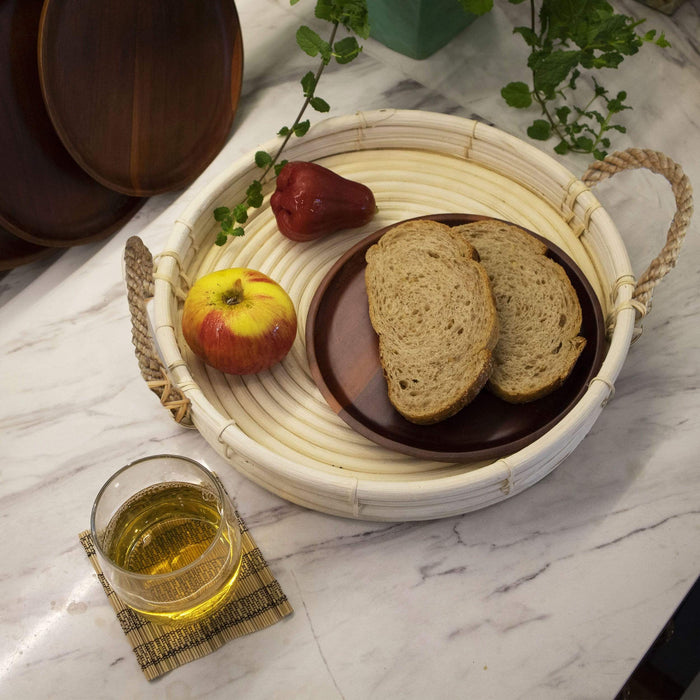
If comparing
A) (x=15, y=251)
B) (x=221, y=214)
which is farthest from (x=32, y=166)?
(x=221, y=214)

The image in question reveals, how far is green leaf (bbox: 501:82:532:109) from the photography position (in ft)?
4.32

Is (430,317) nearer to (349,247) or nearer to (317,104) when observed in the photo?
(349,247)

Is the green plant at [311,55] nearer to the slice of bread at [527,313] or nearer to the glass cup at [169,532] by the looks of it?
the slice of bread at [527,313]

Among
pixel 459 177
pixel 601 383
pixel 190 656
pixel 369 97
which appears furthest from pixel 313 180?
pixel 190 656

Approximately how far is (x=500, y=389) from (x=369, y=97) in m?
0.69

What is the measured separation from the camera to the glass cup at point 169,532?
2.68 ft

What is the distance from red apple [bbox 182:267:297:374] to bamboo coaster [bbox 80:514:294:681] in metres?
0.26

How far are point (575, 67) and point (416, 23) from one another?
1.01 ft

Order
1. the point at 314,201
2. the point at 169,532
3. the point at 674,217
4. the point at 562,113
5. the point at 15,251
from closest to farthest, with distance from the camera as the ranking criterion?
the point at 169,532 < the point at 674,217 < the point at 314,201 < the point at 15,251 < the point at 562,113

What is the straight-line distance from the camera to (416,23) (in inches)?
55.1

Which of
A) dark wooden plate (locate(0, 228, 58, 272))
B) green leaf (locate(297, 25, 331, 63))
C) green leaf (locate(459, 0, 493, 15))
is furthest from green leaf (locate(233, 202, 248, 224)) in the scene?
green leaf (locate(459, 0, 493, 15))

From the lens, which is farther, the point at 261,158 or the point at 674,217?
the point at 261,158

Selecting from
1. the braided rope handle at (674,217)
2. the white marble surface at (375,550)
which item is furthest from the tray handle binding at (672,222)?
the white marble surface at (375,550)

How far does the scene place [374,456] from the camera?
1.03 metres
